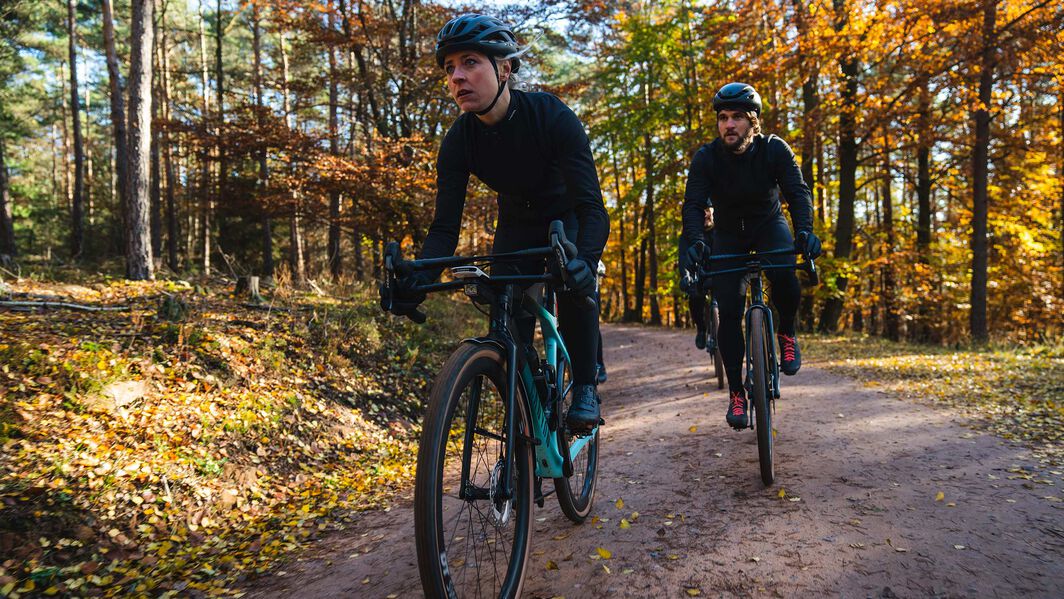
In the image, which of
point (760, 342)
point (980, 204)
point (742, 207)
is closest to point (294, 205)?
point (742, 207)

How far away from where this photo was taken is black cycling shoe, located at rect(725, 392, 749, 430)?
13.0 ft

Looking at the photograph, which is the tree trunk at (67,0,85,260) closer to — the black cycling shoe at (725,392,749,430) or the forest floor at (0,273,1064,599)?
the forest floor at (0,273,1064,599)

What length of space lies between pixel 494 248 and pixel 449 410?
1.32 m

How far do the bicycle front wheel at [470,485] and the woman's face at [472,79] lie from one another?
1.16 metres

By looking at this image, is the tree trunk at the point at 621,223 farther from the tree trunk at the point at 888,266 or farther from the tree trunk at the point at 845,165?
the tree trunk at the point at 888,266

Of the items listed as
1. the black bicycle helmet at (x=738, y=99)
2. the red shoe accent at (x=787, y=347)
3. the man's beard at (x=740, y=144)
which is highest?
the black bicycle helmet at (x=738, y=99)

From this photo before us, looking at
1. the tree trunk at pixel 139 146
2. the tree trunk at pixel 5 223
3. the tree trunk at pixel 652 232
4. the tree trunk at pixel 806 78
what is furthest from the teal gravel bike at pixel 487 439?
the tree trunk at pixel 5 223

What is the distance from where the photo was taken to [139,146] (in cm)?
984

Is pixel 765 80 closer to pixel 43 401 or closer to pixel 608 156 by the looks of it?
pixel 608 156

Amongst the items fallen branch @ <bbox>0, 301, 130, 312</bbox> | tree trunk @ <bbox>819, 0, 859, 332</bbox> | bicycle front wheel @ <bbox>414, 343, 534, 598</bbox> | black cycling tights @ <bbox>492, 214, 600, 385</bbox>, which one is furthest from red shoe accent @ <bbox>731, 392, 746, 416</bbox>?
tree trunk @ <bbox>819, 0, 859, 332</bbox>

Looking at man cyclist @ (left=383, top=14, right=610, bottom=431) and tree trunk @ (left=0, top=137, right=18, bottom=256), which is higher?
tree trunk @ (left=0, top=137, right=18, bottom=256)

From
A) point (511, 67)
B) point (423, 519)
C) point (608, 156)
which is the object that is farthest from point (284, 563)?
point (608, 156)

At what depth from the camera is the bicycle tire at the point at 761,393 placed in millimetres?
3568

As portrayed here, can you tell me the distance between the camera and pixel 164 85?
71.1 feet
